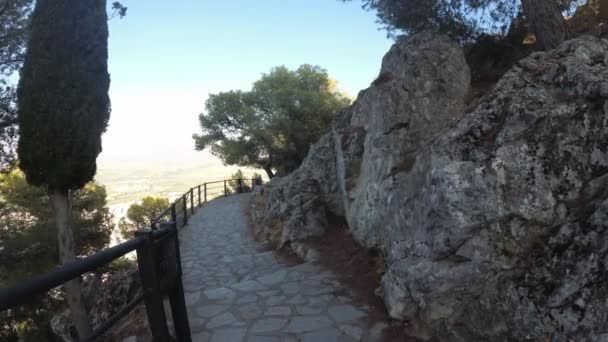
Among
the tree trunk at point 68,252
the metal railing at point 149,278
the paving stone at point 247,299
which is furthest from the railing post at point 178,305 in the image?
the tree trunk at point 68,252

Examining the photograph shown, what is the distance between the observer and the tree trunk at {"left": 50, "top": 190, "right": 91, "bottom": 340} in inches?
321

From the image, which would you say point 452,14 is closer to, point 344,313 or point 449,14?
point 449,14

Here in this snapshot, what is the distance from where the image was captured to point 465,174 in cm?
353

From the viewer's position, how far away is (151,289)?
2.06m

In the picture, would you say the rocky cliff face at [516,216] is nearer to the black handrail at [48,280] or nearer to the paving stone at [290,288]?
the paving stone at [290,288]

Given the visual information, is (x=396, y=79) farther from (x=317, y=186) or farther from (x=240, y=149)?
(x=240, y=149)

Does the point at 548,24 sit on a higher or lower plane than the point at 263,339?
higher

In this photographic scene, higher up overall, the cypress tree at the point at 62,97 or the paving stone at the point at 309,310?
the cypress tree at the point at 62,97

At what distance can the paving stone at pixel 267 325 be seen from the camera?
14.1ft

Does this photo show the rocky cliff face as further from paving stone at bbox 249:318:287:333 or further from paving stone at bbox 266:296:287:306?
paving stone at bbox 266:296:287:306

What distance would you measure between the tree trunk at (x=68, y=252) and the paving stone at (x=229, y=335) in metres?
5.35

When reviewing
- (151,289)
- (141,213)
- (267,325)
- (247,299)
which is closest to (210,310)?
(247,299)

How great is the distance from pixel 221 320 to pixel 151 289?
9.57 ft

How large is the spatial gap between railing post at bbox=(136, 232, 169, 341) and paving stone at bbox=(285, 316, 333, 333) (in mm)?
2439
